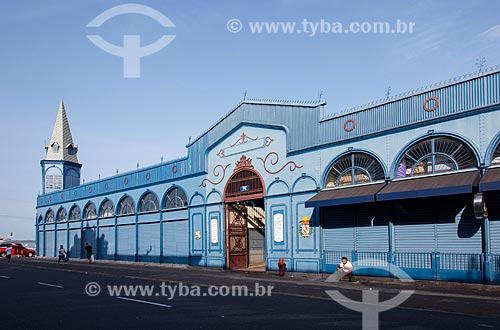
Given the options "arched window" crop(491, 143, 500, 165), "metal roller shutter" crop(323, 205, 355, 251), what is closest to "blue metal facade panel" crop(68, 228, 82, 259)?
"metal roller shutter" crop(323, 205, 355, 251)

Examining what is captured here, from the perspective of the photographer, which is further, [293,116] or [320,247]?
[293,116]

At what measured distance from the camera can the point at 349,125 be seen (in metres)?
24.0

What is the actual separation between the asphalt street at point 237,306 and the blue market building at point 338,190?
6.09 ft

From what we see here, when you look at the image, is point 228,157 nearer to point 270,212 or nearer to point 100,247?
point 270,212

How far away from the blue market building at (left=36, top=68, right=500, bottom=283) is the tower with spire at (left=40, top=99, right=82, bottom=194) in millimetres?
19748

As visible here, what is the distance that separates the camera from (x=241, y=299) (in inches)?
633

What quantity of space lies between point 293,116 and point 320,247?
6503 mm

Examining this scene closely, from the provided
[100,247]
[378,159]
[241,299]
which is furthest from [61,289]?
[100,247]

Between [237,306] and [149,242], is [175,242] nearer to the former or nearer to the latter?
[149,242]

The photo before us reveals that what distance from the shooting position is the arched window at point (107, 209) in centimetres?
4306

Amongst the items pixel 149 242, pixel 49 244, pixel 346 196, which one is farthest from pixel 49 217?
pixel 346 196

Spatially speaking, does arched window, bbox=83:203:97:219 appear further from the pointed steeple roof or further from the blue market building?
the pointed steeple roof

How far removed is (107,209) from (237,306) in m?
31.5

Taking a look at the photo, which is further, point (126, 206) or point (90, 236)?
point (90, 236)
